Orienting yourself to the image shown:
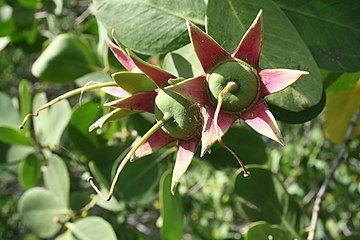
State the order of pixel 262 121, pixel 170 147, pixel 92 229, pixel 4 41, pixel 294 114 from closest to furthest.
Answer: pixel 262 121 < pixel 294 114 < pixel 170 147 < pixel 92 229 < pixel 4 41

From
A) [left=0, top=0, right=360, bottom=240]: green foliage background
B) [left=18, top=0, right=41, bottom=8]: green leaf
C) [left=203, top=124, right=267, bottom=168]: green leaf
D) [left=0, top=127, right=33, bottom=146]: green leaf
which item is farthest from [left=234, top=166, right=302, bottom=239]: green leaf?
[left=18, top=0, right=41, bottom=8]: green leaf

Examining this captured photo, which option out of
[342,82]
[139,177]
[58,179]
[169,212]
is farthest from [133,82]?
[58,179]

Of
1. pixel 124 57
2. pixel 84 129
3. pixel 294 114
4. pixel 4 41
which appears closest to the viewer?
pixel 124 57

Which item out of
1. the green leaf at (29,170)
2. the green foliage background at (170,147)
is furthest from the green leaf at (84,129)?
the green leaf at (29,170)

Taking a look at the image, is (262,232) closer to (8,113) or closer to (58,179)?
(58,179)

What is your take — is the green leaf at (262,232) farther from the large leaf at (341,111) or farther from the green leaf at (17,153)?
the green leaf at (17,153)

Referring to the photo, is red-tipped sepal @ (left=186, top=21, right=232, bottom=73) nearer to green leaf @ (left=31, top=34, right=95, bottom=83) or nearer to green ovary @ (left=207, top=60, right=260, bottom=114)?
green ovary @ (left=207, top=60, right=260, bottom=114)
